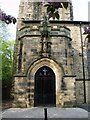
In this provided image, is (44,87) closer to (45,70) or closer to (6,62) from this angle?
(45,70)

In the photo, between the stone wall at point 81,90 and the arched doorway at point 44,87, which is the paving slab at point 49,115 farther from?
the stone wall at point 81,90

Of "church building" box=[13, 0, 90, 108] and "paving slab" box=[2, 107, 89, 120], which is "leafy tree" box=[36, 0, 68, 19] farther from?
"church building" box=[13, 0, 90, 108]

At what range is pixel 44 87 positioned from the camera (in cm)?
1572

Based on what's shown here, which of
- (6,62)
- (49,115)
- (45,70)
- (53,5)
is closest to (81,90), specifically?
(45,70)

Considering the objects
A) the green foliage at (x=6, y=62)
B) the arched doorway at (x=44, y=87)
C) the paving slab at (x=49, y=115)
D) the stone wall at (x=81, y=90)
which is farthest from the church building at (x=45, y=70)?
the green foliage at (x=6, y=62)

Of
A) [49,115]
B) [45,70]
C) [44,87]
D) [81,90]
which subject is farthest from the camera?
[81,90]

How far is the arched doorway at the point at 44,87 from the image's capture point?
15.5 metres

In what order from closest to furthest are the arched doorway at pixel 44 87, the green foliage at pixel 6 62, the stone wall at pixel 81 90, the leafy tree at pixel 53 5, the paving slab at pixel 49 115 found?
1. the leafy tree at pixel 53 5
2. the paving slab at pixel 49 115
3. the arched doorway at pixel 44 87
4. the stone wall at pixel 81 90
5. the green foliage at pixel 6 62

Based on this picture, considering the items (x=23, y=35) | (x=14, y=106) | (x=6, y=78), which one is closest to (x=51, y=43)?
(x=23, y=35)

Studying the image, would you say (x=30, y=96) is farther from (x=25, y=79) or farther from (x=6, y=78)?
(x=6, y=78)

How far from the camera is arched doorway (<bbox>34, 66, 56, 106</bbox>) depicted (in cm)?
1547

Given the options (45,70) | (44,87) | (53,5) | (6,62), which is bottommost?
(44,87)

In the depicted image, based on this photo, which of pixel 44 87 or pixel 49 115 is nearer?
pixel 49 115

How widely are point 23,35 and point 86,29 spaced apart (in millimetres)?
14662
